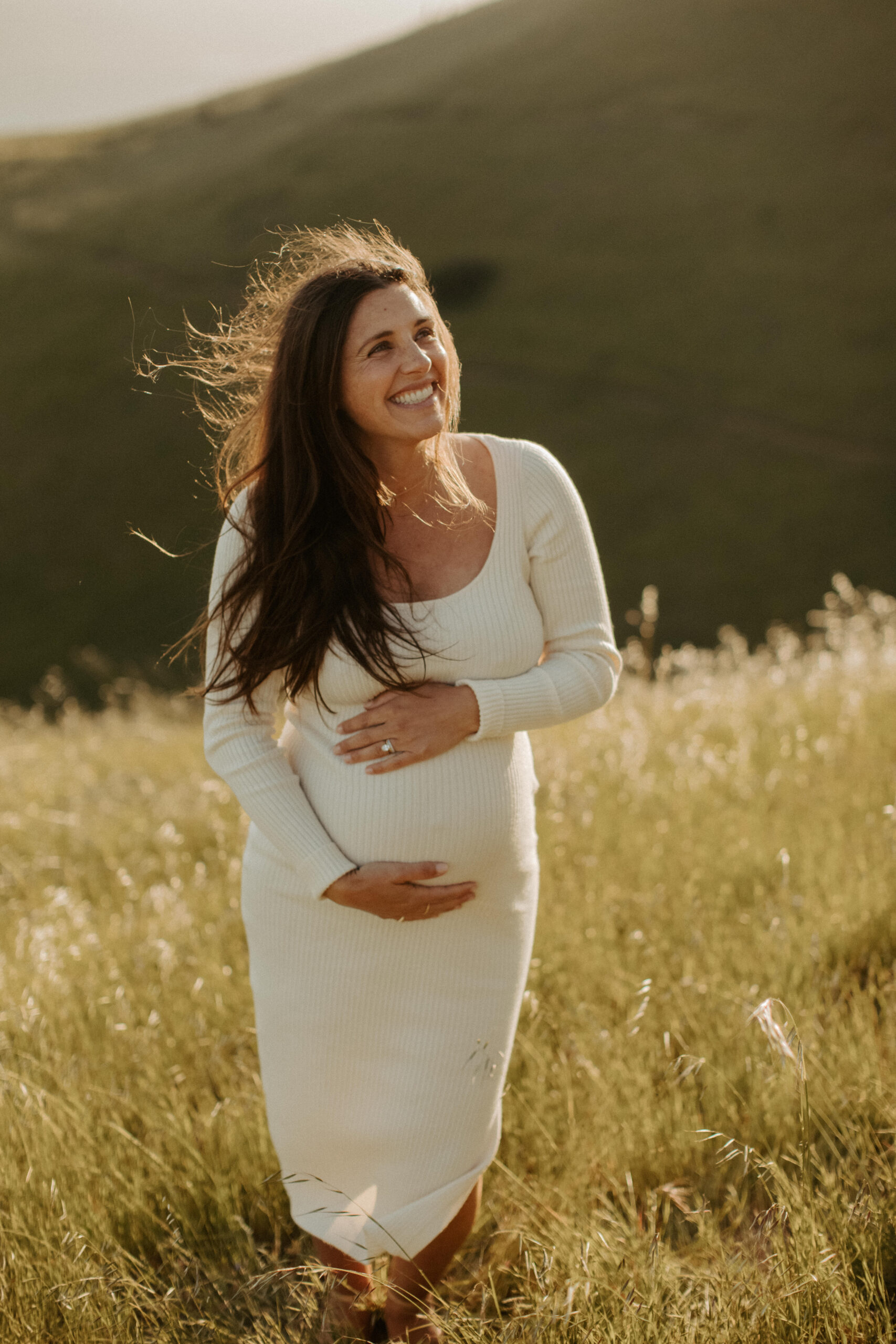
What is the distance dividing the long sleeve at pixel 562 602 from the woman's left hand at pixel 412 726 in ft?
0.20

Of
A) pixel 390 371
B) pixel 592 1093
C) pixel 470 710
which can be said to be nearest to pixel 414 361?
pixel 390 371

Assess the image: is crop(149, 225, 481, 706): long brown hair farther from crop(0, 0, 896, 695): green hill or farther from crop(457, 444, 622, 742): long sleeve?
crop(0, 0, 896, 695): green hill

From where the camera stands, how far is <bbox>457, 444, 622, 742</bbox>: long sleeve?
2.25 meters

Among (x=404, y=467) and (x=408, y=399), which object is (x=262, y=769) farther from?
(x=408, y=399)

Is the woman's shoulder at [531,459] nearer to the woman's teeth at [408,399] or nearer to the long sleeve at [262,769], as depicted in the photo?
the woman's teeth at [408,399]

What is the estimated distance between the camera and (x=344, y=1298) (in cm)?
219

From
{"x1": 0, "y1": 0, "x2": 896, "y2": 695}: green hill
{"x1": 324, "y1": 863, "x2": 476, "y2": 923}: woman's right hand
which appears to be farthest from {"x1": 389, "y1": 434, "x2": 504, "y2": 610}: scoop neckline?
{"x1": 0, "y1": 0, "x2": 896, "y2": 695}: green hill

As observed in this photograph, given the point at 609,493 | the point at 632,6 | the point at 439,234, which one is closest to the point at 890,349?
the point at 609,493

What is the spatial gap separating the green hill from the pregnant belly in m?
22.3

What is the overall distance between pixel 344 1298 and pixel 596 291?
34251mm

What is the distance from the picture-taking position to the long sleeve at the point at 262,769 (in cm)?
213

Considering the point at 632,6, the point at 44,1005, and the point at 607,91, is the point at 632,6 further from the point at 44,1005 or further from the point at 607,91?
the point at 44,1005

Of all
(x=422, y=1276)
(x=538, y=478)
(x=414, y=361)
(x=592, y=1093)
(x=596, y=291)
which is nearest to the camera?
(x=422, y=1276)

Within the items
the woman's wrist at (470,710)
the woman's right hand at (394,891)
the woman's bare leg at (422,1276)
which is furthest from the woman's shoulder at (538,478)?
the woman's bare leg at (422,1276)
